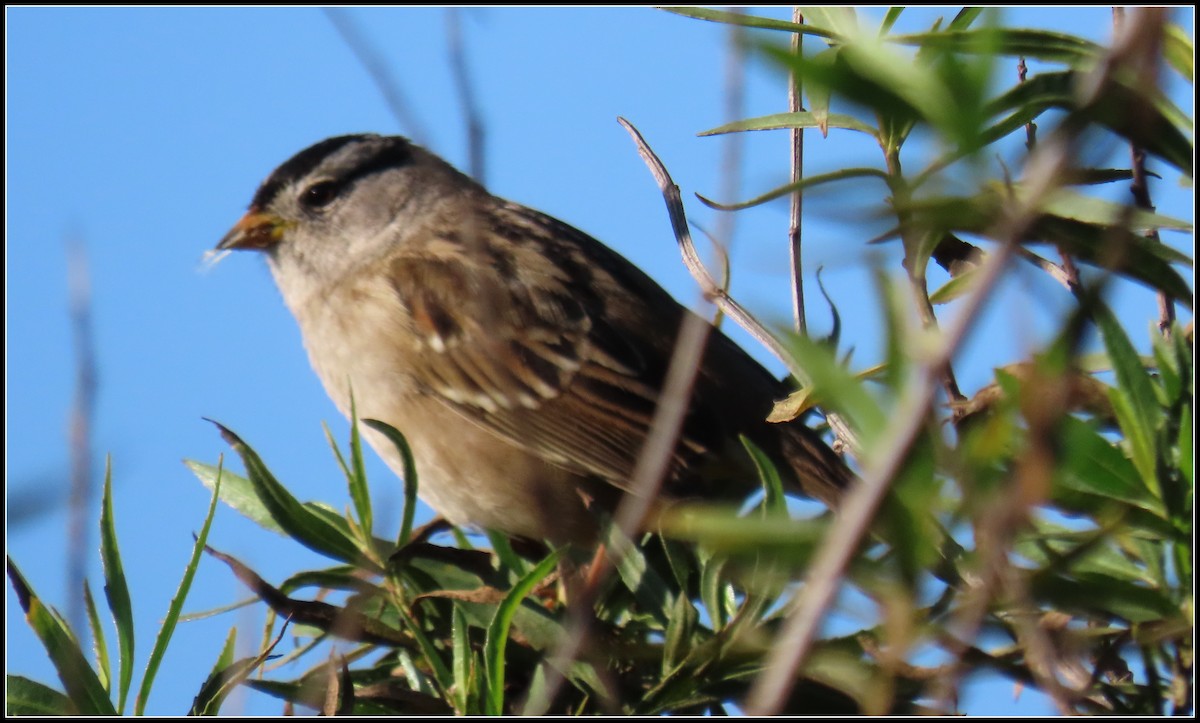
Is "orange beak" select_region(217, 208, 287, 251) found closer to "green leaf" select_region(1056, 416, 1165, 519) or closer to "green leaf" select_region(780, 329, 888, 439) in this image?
"green leaf" select_region(1056, 416, 1165, 519)

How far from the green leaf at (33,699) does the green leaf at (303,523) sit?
368mm

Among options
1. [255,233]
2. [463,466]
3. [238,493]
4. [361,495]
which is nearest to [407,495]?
[361,495]

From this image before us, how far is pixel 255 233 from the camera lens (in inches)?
135

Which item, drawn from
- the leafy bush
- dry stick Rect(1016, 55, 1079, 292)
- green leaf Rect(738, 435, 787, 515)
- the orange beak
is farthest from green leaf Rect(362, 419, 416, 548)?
the orange beak

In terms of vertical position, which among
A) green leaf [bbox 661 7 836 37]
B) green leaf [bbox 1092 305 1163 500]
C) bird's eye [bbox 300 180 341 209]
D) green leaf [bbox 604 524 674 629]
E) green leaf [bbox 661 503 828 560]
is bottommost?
green leaf [bbox 661 503 828 560]

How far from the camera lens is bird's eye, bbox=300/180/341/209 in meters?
3.52

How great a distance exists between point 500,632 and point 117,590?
52 centimetres

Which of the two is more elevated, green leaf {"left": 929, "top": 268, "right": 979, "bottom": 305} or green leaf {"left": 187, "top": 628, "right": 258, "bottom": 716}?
green leaf {"left": 929, "top": 268, "right": 979, "bottom": 305}

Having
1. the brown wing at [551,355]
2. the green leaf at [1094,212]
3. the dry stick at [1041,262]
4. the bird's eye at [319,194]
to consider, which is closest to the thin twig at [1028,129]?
the dry stick at [1041,262]

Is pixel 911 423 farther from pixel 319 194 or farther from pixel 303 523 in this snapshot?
pixel 319 194

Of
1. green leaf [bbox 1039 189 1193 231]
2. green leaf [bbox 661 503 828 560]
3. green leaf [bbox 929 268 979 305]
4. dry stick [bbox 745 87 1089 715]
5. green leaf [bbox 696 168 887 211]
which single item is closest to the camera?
dry stick [bbox 745 87 1089 715]

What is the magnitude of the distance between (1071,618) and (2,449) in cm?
115

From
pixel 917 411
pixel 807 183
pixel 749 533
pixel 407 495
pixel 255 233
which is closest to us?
pixel 917 411

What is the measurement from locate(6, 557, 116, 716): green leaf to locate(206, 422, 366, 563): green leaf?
33cm
